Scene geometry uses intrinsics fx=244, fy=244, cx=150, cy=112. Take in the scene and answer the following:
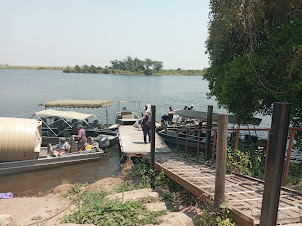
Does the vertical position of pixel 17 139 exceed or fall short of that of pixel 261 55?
it falls short

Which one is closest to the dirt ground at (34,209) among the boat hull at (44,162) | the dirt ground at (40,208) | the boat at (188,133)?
the dirt ground at (40,208)

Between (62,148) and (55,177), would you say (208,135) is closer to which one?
(55,177)

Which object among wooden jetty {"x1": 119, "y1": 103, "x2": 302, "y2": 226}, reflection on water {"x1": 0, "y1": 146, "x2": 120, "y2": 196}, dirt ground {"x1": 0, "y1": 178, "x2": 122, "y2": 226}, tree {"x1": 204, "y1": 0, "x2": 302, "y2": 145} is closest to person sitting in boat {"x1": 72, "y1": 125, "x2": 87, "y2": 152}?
reflection on water {"x1": 0, "y1": 146, "x2": 120, "y2": 196}

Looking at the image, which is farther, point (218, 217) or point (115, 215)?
point (115, 215)

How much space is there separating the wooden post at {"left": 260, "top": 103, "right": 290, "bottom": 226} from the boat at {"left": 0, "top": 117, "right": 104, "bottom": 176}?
33.7ft

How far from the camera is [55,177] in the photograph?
11.9 meters

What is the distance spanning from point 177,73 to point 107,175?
131 meters

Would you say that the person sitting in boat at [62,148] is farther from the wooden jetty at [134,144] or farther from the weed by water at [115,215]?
the weed by water at [115,215]

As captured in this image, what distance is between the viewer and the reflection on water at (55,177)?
1078 centimetres

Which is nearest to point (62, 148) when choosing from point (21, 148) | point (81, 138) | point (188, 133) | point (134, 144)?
point (81, 138)

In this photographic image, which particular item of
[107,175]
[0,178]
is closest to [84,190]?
[107,175]

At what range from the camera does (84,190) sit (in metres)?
9.34

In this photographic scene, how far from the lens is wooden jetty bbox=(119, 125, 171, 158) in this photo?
38.3ft

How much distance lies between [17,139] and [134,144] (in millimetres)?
5523
